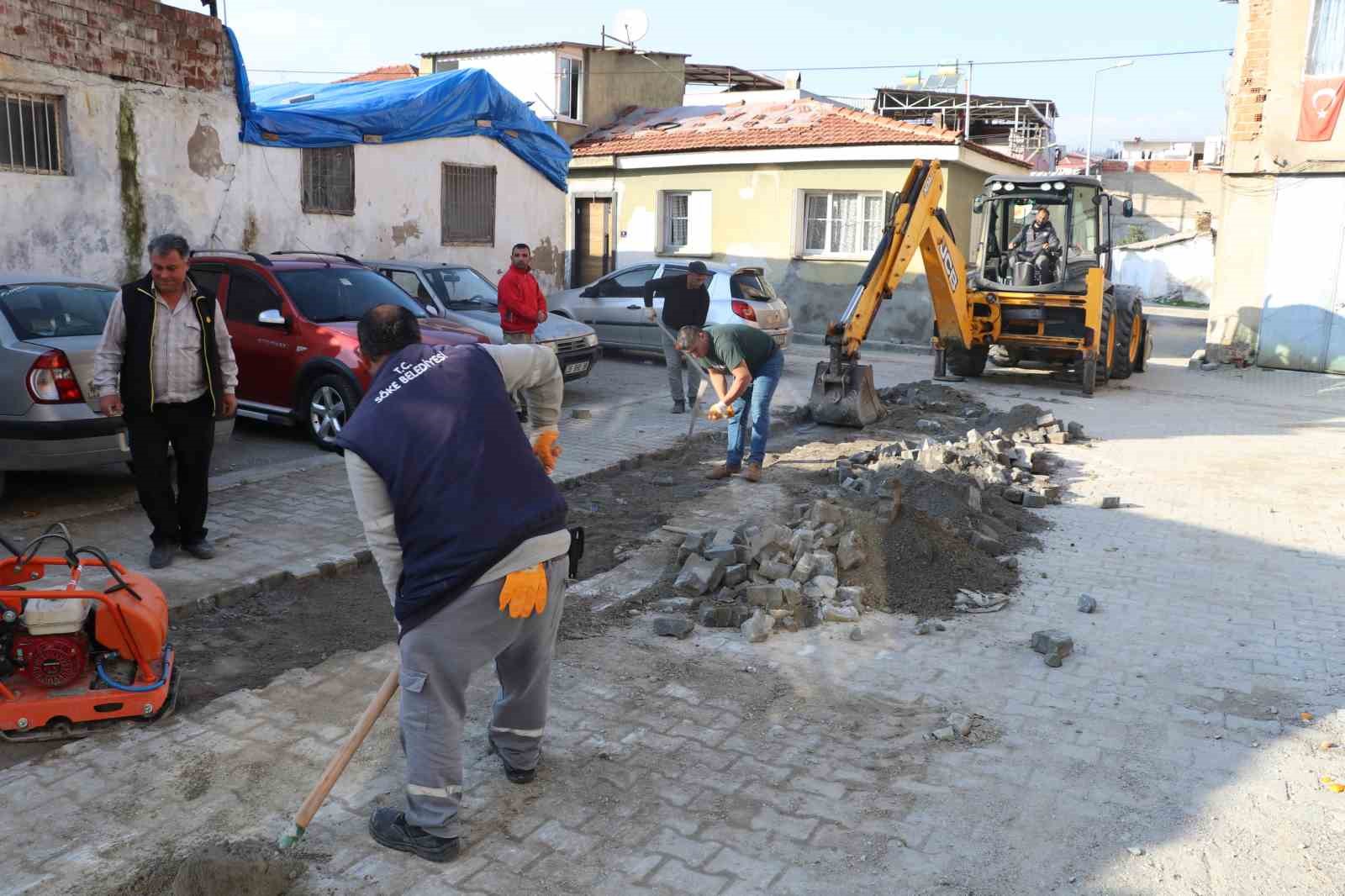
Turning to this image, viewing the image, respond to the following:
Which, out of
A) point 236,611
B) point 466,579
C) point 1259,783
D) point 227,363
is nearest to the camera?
A: point 466,579

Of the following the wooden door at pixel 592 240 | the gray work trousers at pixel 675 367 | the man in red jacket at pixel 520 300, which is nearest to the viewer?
the man in red jacket at pixel 520 300

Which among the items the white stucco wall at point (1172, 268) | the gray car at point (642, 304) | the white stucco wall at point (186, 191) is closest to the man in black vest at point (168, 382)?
the white stucco wall at point (186, 191)

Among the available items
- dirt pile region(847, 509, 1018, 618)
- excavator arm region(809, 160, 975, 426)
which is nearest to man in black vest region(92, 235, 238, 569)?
dirt pile region(847, 509, 1018, 618)

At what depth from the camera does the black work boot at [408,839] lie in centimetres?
351

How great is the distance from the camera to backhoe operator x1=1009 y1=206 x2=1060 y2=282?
14.9 m

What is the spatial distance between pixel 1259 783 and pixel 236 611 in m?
5.07

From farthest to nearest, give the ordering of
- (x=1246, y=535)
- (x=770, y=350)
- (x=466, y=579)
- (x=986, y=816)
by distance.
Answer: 1. (x=770, y=350)
2. (x=1246, y=535)
3. (x=986, y=816)
4. (x=466, y=579)

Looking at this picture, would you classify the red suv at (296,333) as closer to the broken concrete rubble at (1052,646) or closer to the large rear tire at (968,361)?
the broken concrete rubble at (1052,646)

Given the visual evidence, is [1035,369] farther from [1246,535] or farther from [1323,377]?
[1246,535]

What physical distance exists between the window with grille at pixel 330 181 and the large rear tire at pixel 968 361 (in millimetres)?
8793

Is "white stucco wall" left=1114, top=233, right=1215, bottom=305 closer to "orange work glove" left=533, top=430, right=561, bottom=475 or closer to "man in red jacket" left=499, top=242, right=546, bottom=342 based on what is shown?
"man in red jacket" left=499, top=242, right=546, bottom=342

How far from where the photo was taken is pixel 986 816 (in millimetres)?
3908

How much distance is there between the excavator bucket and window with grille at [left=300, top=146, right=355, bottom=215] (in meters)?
7.14

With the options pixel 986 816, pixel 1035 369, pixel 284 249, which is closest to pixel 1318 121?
pixel 1035 369
